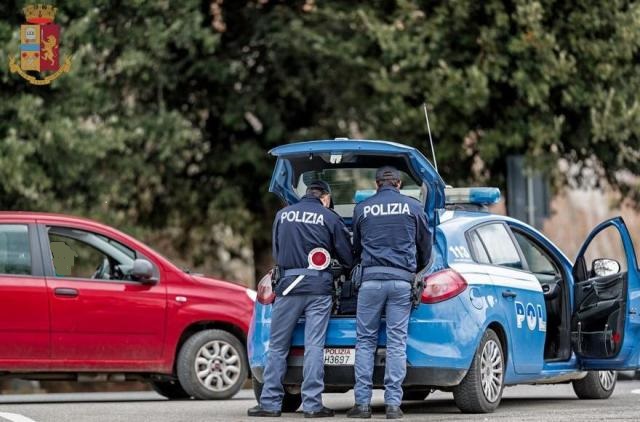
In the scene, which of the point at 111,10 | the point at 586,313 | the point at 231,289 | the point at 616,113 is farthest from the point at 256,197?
the point at 586,313

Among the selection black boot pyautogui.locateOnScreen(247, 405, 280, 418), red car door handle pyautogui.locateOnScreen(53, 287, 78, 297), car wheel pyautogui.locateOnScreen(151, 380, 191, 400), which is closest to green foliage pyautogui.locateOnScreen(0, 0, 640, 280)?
car wheel pyautogui.locateOnScreen(151, 380, 191, 400)

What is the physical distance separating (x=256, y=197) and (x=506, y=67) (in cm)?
485

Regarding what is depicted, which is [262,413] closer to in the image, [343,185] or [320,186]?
[320,186]

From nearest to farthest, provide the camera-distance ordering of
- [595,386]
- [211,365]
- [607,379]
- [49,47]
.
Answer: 1. [595,386]
2. [607,379]
3. [211,365]
4. [49,47]

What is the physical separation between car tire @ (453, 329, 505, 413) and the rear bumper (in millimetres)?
153

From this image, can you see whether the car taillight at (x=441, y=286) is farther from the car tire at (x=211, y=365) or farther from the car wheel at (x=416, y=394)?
the car tire at (x=211, y=365)

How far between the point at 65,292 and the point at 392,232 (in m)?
4.10

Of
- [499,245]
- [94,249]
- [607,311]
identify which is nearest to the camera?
[499,245]

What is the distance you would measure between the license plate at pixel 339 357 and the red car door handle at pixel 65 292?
3.57 metres

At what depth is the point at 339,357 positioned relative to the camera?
11586 millimetres

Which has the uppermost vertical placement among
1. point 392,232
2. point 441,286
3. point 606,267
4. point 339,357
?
point 392,232

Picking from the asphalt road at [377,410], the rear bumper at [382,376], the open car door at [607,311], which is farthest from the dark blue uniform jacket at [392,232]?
the open car door at [607,311]

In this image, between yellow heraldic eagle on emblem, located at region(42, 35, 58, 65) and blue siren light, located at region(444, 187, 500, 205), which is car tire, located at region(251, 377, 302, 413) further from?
yellow heraldic eagle on emblem, located at region(42, 35, 58, 65)

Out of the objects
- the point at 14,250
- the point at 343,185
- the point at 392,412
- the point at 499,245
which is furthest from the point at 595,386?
the point at 14,250
